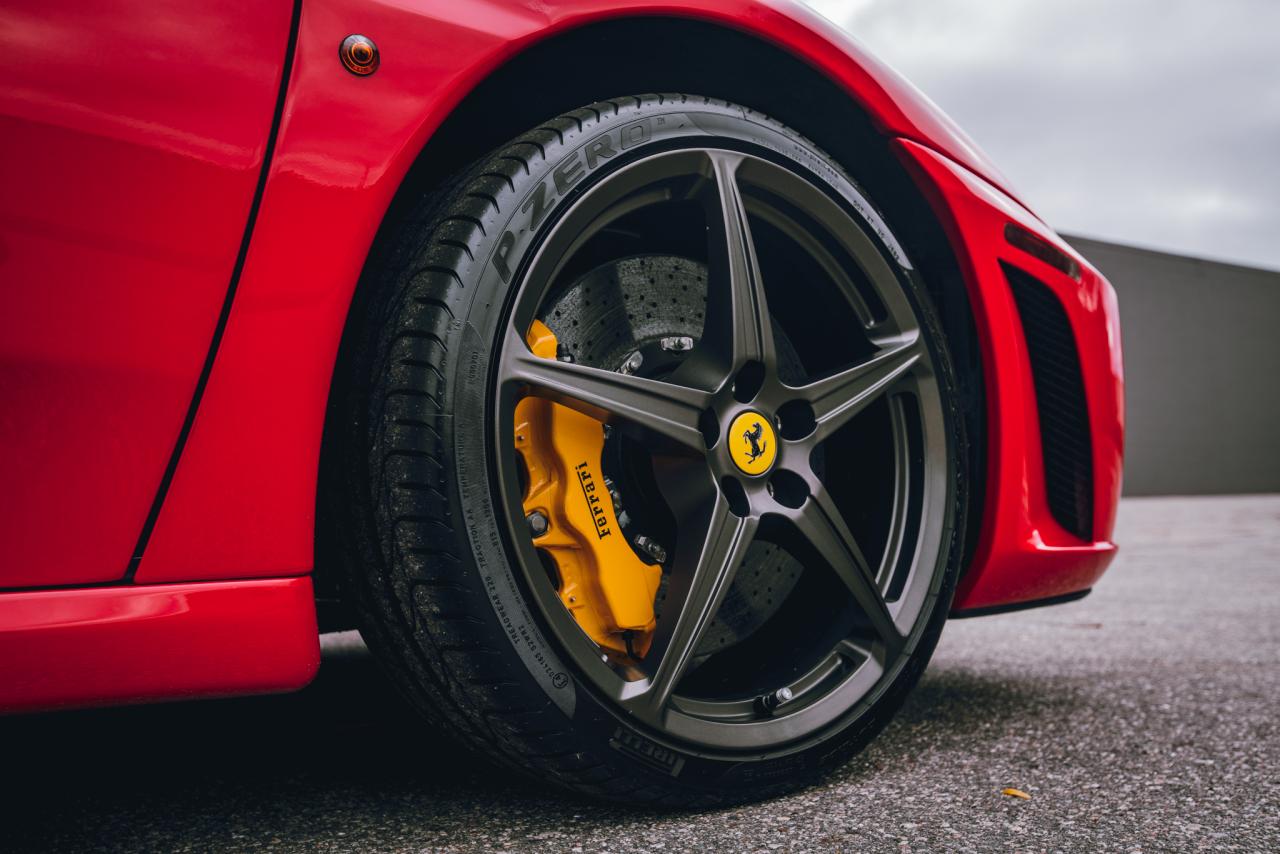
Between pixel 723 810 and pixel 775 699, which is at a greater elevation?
pixel 775 699

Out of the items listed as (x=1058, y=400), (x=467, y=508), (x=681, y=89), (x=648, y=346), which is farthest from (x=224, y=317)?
(x=1058, y=400)

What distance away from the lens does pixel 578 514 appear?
1.12 metres

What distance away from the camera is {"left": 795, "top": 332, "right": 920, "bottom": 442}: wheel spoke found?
1231 mm

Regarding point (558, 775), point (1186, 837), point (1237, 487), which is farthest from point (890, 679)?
point (1237, 487)

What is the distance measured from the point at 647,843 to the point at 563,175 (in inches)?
28.8

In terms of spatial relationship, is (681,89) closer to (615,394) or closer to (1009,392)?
(615,394)

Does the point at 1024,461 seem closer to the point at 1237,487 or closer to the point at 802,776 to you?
the point at 802,776

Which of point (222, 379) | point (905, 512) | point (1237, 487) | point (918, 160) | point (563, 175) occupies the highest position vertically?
point (918, 160)

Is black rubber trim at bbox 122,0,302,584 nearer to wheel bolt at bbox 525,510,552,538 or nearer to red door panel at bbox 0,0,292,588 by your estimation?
red door panel at bbox 0,0,292,588

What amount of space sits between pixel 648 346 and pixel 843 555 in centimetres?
Result: 39

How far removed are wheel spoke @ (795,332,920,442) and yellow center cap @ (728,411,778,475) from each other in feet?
0.25

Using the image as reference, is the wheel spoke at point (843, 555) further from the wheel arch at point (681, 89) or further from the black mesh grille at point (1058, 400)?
the black mesh grille at point (1058, 400)

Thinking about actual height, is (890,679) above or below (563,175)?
below

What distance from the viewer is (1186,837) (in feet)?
3.32
